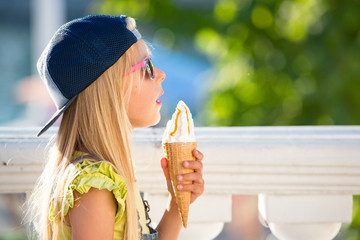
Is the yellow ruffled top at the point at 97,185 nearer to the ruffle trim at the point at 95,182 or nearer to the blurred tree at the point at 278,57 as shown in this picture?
the ruffle trim at the point at 95,182

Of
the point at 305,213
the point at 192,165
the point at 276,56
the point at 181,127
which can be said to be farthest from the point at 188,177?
the point at 276,56

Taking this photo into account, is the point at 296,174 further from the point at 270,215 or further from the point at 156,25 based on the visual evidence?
the point at 156,25

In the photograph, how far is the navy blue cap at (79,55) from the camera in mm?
1659

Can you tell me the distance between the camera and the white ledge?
2.01 m

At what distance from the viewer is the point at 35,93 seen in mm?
11703

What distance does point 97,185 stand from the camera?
1.60m

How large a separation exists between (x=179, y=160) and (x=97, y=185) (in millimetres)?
284

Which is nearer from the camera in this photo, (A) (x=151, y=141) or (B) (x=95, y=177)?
(B) (x=95, y=177)

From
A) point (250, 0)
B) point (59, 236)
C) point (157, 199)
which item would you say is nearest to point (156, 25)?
point (250, 0)

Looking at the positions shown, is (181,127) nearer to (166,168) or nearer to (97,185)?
(166,168)

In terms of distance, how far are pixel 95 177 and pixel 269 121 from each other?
342 centimetres

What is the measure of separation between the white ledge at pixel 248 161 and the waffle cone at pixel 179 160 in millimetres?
250

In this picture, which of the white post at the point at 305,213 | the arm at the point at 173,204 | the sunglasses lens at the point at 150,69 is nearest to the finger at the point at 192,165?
the arm at the point at 173,204

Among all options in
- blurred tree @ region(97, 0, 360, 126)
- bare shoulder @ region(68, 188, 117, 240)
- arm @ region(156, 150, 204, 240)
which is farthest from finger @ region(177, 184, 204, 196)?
blurred tree @ region(97, 0, 360, 126)
